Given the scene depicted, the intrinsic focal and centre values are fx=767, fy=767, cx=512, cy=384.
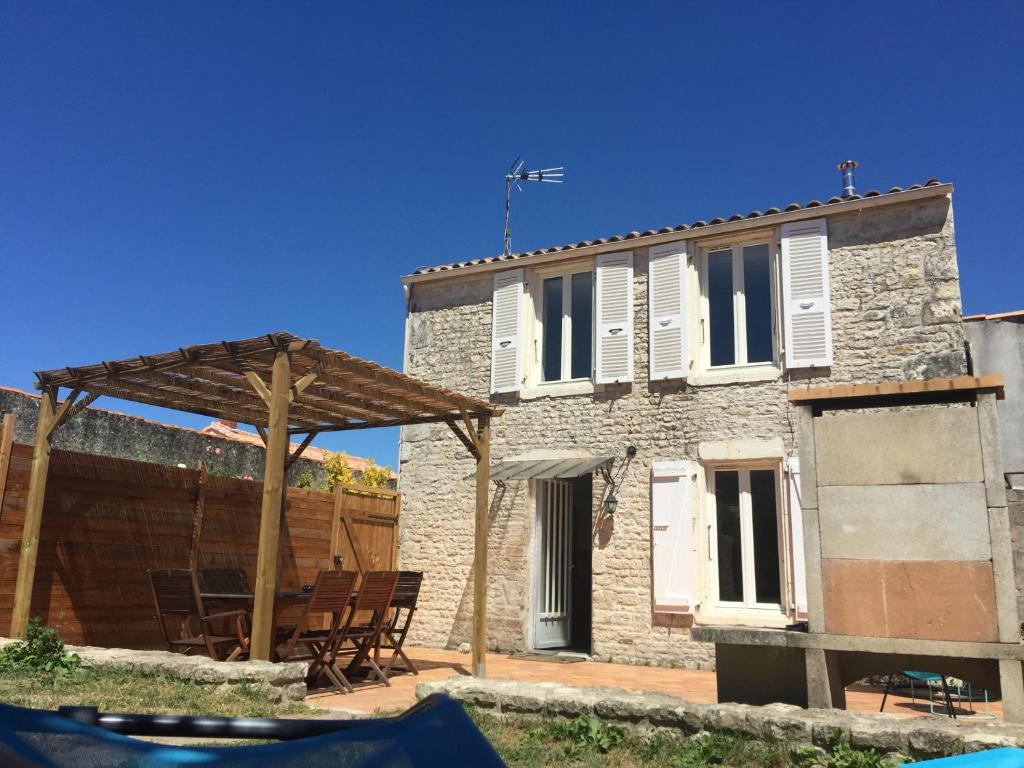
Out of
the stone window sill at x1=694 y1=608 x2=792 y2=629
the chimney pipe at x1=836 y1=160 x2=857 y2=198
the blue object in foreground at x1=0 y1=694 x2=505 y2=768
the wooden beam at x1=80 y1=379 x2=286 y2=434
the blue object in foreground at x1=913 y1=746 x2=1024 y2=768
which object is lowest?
the stone window sill at x1=694 y1=608 x2=792 y2=629

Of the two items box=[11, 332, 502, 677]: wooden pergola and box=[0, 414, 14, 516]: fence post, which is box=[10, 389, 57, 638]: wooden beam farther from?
Result: box=[0, 414, 14, 516]: fence post

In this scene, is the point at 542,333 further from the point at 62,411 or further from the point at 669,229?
the point at 62,411

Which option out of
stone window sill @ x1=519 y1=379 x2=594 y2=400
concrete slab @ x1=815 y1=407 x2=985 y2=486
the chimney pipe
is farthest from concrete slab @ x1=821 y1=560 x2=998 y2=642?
the chimney pipe

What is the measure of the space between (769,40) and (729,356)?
134 inches

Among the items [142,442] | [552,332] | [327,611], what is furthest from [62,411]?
[552,332]

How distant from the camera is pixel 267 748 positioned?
3.51 feet

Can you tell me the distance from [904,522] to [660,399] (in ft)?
16.4

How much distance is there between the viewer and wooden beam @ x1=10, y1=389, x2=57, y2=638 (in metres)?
6.29

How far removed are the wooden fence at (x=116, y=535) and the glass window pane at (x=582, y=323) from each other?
3.97m

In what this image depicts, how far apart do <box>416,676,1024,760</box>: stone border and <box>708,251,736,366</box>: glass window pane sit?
545 cm

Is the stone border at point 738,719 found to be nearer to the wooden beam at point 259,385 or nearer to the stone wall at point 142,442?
the wooden beam at point 259,385

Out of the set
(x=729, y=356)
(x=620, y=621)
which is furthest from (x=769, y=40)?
(x=620, y=621)

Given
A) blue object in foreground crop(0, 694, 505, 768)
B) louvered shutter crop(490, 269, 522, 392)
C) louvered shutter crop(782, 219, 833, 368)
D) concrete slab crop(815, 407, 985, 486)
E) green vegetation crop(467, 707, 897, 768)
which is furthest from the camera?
louvered shutter crop(490, 269, 522, 392)

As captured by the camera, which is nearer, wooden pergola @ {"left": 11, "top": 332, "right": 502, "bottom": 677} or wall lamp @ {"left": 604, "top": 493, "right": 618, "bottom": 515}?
wooden pergola @ {"left": 11, "top": 332, "right": 502, "bottom": 677}
